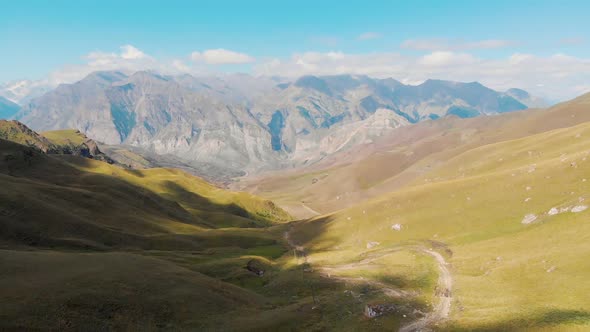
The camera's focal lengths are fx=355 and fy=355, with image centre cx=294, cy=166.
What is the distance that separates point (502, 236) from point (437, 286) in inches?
1185

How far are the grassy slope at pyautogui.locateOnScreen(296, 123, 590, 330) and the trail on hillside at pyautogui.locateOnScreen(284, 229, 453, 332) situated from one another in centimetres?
156

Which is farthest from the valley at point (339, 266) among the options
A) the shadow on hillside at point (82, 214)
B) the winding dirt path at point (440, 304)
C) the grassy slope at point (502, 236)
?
the shadow on hillside at point (82, 214)

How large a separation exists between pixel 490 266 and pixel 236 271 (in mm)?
52788

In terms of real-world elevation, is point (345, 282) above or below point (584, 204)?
below

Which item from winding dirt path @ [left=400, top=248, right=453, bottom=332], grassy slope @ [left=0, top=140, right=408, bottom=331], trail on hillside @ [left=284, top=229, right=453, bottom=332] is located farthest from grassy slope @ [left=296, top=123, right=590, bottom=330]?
grassy slope @ [left=0, top=140, right=408, bottom=331]

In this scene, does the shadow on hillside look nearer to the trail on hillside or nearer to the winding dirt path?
A: the trail on hillside

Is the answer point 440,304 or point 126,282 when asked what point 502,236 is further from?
point 126,282

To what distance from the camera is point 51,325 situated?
132ft

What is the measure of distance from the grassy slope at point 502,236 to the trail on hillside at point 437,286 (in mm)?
1563

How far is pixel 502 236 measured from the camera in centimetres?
7925

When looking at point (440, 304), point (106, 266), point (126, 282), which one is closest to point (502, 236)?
point (440, 304)

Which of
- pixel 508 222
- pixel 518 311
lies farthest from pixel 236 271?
pixel 508 222

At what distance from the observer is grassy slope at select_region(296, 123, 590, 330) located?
44344 millimetres

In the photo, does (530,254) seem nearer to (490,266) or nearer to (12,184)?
(490,266)
